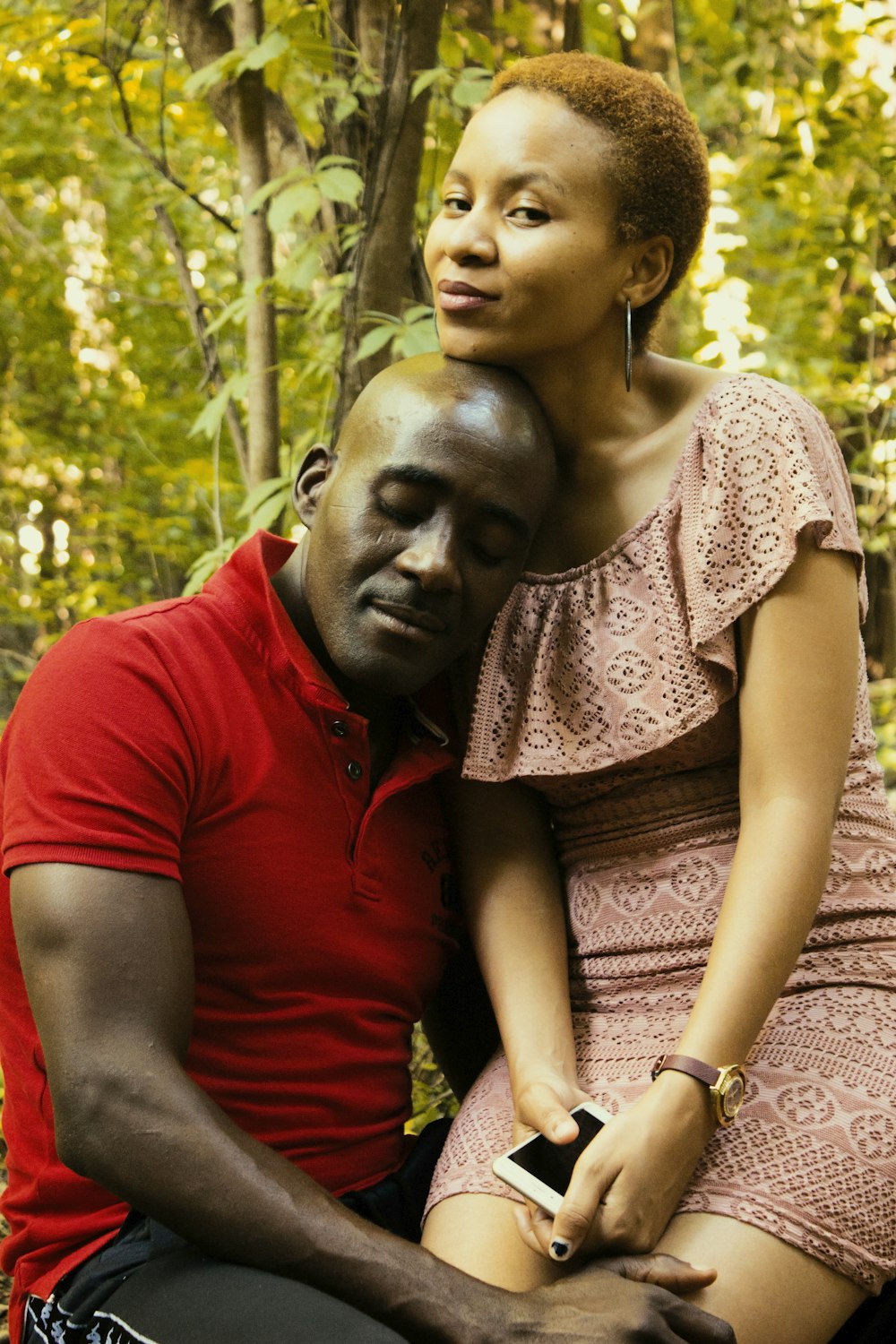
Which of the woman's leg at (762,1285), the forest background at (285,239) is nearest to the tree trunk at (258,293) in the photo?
the forest background at (285,239)

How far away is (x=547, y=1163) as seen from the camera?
A: 179cm

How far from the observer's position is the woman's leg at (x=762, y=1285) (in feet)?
5.40

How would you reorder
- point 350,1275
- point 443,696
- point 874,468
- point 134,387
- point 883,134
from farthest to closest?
point 134,387 → point 874,468 → point 883,134 → point 443,696 → point 350,1275

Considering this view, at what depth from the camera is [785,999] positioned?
1998mm

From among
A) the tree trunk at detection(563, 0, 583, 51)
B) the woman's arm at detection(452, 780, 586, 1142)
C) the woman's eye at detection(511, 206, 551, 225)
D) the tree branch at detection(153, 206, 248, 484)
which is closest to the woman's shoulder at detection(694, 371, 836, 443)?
the woman's eye at detection(511, 206, 551, 225)

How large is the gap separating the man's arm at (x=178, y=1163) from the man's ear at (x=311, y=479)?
817 millimetres

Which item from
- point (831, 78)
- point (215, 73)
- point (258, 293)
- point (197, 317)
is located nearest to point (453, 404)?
point (215, 73)

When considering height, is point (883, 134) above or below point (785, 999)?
above

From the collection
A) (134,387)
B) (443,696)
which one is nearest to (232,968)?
(443,696)

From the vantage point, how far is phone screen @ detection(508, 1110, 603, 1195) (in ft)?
5.80

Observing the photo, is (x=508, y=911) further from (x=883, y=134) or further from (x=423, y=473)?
(x=883, y=134)

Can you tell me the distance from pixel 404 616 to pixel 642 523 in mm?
428

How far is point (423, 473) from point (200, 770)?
1.83 feet

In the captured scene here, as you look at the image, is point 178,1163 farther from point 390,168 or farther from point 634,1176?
point 390,168
